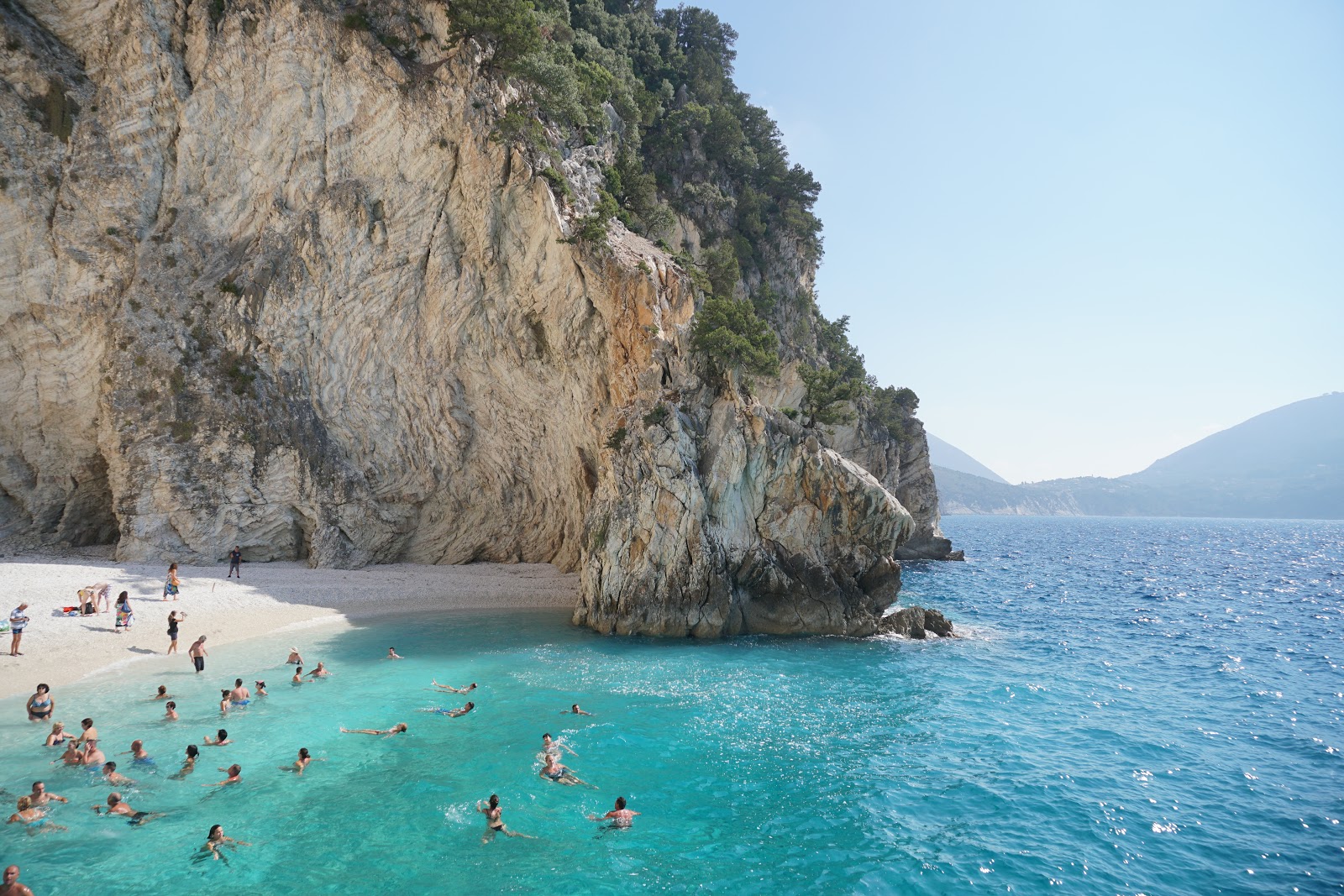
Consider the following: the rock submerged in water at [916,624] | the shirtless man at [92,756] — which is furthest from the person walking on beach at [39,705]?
the rock submerged in water at [916,624]

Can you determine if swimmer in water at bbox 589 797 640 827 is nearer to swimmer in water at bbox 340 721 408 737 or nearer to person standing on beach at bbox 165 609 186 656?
swimmer in water at bbox 340 721 408 737

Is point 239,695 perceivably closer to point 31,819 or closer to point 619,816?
point 31,819

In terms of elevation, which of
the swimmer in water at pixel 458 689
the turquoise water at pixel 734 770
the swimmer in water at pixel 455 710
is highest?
the swimmer in water at pixel 458 689

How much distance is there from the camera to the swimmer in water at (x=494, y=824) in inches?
443

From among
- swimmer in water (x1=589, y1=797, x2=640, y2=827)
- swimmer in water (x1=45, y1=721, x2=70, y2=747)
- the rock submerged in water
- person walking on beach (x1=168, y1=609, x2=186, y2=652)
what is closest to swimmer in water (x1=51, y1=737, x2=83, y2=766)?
swimmer in water (x1=45, y1=721, x2=70, y2=747)

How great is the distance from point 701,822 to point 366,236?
29.4 meters

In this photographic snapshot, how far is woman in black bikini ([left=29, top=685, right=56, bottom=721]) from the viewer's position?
14664 mm

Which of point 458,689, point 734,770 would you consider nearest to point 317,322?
point 458,689

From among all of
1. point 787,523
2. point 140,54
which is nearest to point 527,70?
point 140,54

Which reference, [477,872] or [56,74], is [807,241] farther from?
[477,872]

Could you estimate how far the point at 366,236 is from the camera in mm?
30422

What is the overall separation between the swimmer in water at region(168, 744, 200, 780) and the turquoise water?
227 millimetres

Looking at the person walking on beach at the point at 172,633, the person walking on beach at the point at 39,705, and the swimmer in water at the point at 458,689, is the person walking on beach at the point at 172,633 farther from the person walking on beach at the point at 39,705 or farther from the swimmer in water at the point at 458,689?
the swimmer in water at the point at 458,689

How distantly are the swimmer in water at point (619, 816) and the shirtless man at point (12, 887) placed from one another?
8060 mm
